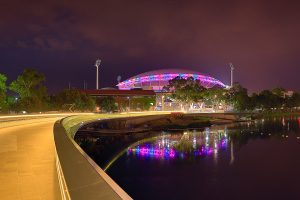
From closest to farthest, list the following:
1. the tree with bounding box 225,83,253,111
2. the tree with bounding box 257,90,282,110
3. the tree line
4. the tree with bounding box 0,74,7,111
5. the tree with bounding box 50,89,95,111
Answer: the tree with bounding box 0,74,7,111 < the tree with bounding box 50,89,95,111 < the tree line < the tree with bounding box 225,83,253,111 < the tree with bounding box 257,90,282,110

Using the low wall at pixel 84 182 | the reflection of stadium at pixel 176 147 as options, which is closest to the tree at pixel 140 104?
the reflection of stadium at pixel 176 147

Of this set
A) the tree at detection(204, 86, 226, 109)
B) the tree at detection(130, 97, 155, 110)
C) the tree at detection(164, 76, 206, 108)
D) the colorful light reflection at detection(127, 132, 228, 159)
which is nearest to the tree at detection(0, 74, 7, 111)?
the colorful light reflection at detection(127, 132, 228, 159)

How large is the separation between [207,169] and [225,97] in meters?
77.9

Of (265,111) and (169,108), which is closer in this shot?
(169,108)

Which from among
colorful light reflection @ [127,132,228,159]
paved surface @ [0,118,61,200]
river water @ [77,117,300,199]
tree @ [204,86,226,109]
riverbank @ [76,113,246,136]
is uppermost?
tree @ [204,86,226,109]

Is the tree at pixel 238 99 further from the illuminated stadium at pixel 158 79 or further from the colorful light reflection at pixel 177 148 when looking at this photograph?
the colorful light reflection at pixel 177 148

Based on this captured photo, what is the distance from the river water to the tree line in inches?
1678

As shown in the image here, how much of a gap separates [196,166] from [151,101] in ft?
231

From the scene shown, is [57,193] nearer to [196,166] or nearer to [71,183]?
[71,183]

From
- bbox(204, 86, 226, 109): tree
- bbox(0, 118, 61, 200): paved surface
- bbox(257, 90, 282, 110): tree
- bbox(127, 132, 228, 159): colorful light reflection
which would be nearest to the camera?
bbox(0, 118, 61, 200): paved surface

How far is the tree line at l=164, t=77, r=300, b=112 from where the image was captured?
91.1 m

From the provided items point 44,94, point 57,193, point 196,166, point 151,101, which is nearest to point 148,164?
point 196,166

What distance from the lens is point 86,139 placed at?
4903 cm

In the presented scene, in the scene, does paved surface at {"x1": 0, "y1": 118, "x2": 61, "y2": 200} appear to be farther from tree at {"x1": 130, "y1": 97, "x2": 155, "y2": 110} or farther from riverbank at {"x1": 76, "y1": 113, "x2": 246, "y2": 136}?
tree at {"x1": 130, "y1": 97, "x2": 155, "y2": 110}
